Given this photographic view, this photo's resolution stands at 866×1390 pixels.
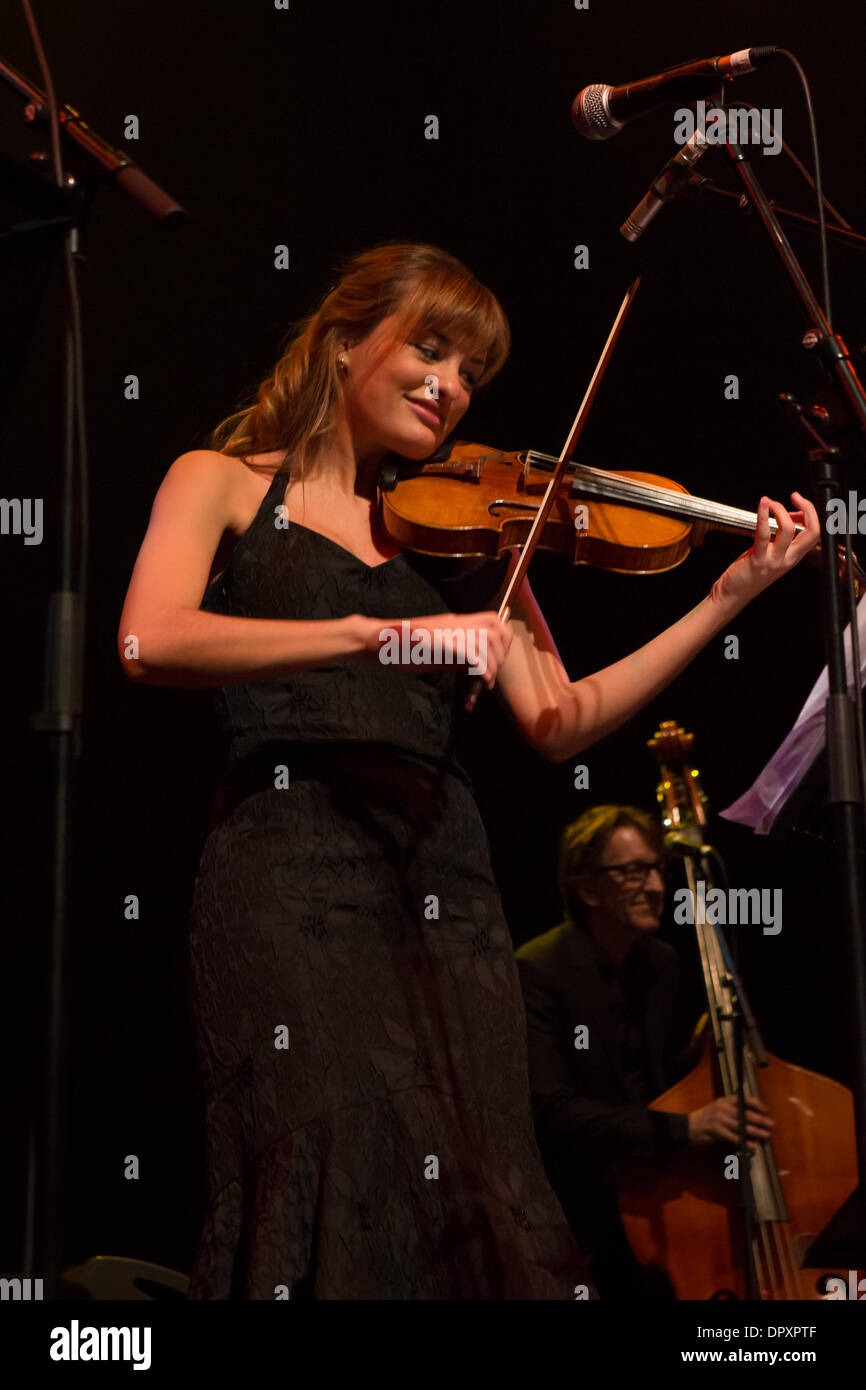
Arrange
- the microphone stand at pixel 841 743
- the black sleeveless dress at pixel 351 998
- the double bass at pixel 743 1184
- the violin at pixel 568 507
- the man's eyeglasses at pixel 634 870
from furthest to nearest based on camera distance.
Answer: the man's eyeglasses at pixel 634 870 < the double bass at pixel 743 1184 < the violin at pixel 568 507 < the black sleeveless dress at pixel 351 998 < the microphone stand at pixel 841 743

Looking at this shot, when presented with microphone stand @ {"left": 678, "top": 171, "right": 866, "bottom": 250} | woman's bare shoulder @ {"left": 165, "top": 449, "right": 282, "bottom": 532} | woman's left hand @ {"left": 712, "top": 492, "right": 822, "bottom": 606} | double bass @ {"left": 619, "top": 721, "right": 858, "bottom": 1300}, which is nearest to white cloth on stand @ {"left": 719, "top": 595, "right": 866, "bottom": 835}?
woman's left hand @ {"left": 712, "top": 492, "right": 822, "bottom": 606}

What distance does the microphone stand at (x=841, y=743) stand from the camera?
1.30 meters

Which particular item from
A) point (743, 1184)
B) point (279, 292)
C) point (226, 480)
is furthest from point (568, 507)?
point (743, 1184)

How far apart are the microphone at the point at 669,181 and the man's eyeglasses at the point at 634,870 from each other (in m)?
1.79

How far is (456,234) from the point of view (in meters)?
3.03

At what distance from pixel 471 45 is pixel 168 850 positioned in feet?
6.21

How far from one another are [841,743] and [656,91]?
888 mm

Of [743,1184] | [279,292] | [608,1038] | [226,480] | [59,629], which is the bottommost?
[743,1184]

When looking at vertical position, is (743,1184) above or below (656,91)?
below

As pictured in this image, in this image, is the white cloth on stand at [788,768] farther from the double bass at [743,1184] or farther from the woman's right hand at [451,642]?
the double bass at [743,1184]

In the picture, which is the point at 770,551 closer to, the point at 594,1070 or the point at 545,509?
the point at 545,509

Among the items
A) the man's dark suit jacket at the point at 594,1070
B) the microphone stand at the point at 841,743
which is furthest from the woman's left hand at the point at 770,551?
the man's dark suit jacket at the point at 594,1070

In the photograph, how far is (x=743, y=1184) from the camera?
8.38ft

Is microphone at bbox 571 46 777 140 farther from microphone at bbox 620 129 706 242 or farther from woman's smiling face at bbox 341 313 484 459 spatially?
woman's smiling face at bbox 341 313 484 459
